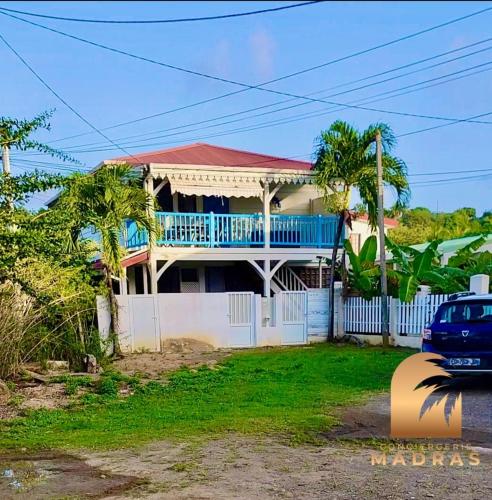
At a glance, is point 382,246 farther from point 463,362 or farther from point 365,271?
point 463,362

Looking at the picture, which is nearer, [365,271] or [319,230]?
[365,271]

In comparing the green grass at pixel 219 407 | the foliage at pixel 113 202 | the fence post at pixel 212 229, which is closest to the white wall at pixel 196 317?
the foliage at pixel 113 202

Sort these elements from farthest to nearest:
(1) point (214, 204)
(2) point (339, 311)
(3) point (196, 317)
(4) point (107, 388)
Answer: (1) point (214, 204)
(2) point (339, 311)
(3) point (196, 317)
(4) point (107, 388)

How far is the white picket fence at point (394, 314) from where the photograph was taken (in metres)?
15.8

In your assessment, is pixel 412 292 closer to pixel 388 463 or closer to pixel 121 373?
pixel 121 373

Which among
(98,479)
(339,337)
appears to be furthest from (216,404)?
(339,337)

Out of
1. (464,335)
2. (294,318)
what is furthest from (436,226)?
(464,335)

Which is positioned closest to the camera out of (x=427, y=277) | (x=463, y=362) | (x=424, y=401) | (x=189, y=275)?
(x=424, y=401)

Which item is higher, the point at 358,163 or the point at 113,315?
the point at 358,163

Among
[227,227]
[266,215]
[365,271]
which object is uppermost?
[266,215]

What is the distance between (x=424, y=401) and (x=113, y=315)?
29.8 ft

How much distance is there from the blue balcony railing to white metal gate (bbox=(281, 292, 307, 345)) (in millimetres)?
2830

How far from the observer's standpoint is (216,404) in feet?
30.7

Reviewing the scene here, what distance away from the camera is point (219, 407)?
9.07 metres
